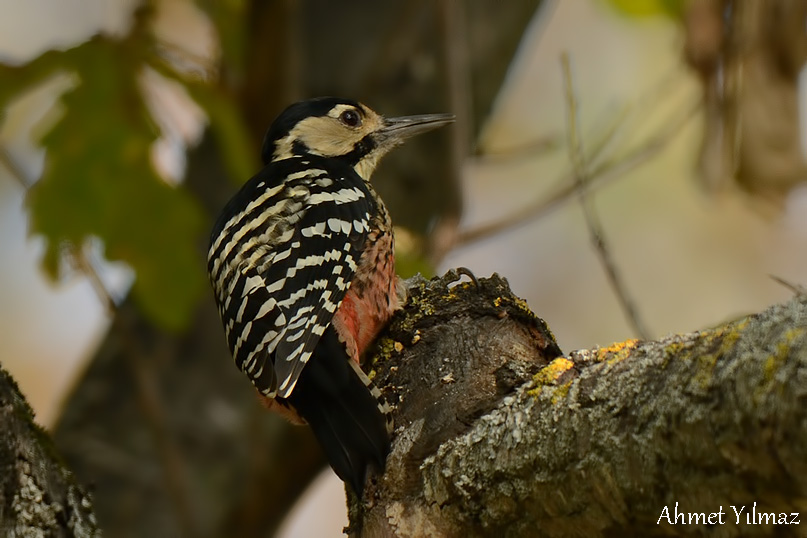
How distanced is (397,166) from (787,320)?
3.67 meters

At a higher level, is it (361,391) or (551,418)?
(361,391)

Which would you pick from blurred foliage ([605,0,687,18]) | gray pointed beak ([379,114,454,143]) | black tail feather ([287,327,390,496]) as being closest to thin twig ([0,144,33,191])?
gray pointed beak ([379,114,454,143])

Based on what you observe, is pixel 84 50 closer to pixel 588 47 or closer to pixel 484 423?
pixel 484 423

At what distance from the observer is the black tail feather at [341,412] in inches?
92.0

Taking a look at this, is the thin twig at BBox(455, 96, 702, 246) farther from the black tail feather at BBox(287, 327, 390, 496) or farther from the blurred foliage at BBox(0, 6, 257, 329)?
the black tail feather at BBox(287, 327, 390, 496)

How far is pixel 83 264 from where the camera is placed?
391 centimetres

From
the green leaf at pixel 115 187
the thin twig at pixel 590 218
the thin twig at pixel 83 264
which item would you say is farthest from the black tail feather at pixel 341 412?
the thin twig at pixel 83 264

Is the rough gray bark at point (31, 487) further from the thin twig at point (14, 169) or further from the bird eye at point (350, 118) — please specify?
the bird eye at point (350, 118)

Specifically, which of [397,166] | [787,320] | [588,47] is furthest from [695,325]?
[787,320]

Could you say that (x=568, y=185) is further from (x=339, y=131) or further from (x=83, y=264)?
(x=83, y=264)

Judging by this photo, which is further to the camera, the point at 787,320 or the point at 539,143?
the point at 539,143

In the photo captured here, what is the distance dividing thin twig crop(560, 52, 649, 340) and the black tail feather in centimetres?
76

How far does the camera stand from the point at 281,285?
2906 millimetres

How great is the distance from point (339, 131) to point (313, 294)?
1424 millimetres
